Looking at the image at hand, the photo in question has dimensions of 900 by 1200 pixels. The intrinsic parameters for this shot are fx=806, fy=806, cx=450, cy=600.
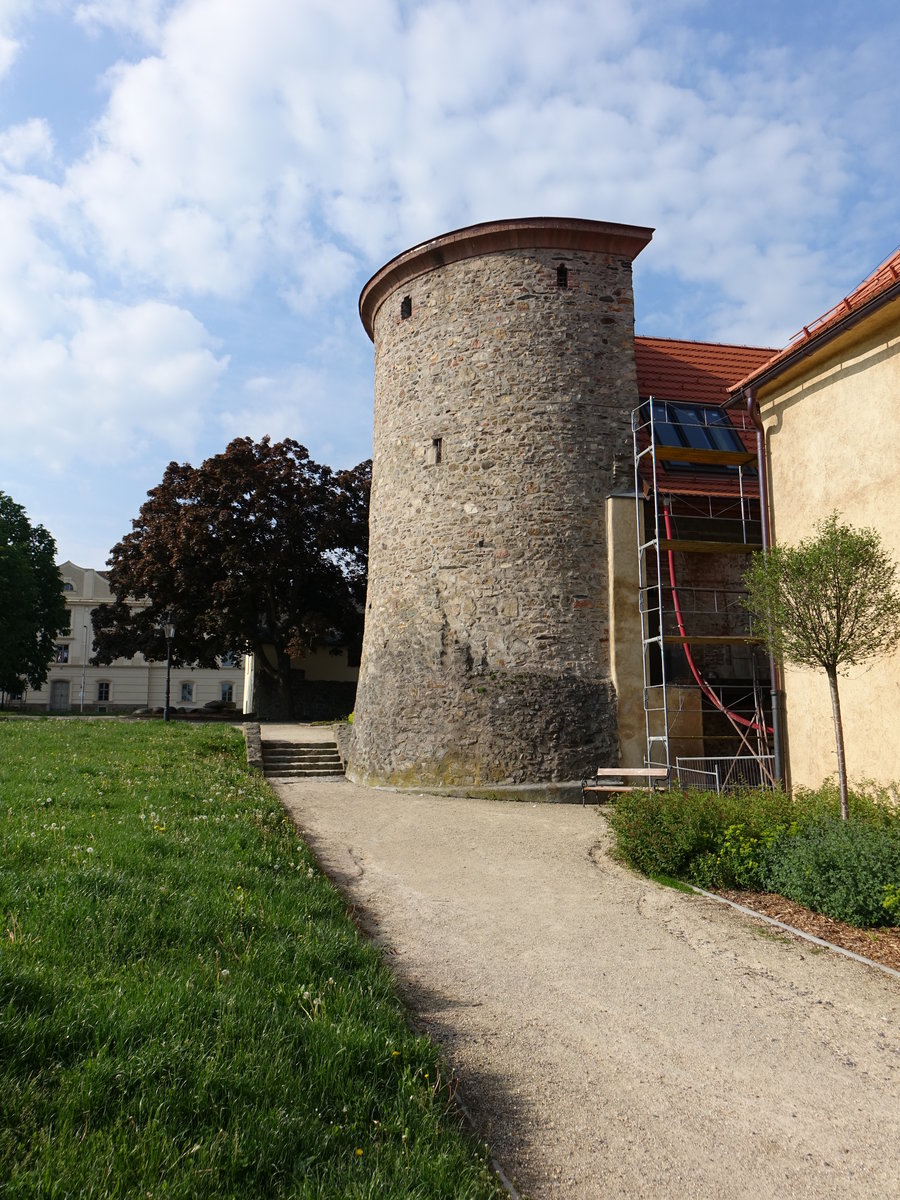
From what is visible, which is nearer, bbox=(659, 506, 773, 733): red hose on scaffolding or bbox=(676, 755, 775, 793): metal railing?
bbox=(659, 506, 773, 733): red hose on scaffolding

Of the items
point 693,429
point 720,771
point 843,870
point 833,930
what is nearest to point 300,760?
point 720,771

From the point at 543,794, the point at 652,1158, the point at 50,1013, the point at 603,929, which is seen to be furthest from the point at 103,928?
the point at 543,794

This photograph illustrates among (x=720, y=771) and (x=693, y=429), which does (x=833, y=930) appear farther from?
A: (x=693, y=429)

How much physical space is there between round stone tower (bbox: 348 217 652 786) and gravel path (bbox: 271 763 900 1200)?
19.2 ft

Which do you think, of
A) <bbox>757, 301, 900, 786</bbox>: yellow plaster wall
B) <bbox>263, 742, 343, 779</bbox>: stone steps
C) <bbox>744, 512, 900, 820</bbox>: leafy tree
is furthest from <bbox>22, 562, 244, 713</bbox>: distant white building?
<bbox>744, 512, 900, 820</bbox>: leafy tree

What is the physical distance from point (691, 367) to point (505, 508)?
5845 mm

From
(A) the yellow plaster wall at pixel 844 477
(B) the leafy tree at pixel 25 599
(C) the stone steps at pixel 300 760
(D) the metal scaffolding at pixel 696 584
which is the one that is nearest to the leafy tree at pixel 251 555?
(B) the leafy tree at pixel 25 599

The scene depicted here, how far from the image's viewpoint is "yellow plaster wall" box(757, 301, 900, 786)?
28.4ft

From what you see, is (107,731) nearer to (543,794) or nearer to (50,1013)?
(543,794)

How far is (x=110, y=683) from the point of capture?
166 feet

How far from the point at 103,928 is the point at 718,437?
Answer: 1418 centimetres

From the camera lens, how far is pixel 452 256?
1515cm

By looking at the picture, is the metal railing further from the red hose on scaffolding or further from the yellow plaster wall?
the yellow plaster wall

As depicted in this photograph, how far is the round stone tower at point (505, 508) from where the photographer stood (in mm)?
13703
